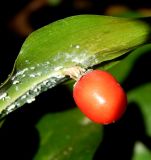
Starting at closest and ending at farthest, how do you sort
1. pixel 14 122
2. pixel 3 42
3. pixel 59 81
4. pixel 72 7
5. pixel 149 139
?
pixel 59 81, pixel 14 122, pixel 149 139, pixel 3 42, pixel 72 7

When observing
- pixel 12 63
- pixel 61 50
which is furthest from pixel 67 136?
pixel 12 63

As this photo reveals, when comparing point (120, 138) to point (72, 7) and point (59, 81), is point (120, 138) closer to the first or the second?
point (59, 81)

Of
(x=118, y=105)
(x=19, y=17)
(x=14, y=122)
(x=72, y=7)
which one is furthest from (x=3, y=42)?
(x=118, y=105)

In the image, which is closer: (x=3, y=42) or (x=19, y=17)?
(x=3, y=42)

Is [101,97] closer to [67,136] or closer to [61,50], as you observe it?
[61,50]

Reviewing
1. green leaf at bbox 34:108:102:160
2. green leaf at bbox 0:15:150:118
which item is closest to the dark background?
green leaf at bbox 34:108:102:160

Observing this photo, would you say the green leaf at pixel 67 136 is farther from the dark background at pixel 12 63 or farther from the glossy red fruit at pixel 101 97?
the glossy red fruit at pixel 101 97
